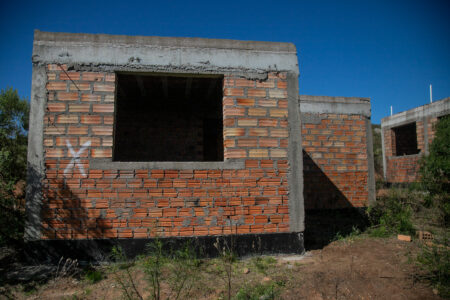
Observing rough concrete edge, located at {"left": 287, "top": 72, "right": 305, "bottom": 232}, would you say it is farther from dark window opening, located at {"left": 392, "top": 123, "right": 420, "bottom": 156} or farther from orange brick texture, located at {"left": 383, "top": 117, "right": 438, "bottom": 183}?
dark window opening, located at {"left": 392, "top": 123, "right": 420, "bottom": 156}

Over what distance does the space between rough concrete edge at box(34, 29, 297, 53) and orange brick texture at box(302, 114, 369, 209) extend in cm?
294

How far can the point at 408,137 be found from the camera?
12680 mm

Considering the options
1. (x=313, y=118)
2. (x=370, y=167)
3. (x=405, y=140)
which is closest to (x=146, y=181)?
(x=313, y=118)

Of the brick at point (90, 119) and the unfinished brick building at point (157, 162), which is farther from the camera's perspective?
the brick at point (90, 119)

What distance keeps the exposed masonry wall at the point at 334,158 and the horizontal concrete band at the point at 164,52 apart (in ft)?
9.28

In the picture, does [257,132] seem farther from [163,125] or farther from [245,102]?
[163,125]

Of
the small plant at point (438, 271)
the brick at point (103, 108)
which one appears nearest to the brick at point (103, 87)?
the brick at point (103, 108)

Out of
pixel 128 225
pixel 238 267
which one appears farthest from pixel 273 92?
pixel 128 225

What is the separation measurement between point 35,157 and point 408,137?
14.6 m

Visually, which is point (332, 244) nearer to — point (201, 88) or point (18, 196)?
point (201, 88)

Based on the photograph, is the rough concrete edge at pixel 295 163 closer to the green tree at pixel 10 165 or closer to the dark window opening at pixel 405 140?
the green tree at pixel 10 165

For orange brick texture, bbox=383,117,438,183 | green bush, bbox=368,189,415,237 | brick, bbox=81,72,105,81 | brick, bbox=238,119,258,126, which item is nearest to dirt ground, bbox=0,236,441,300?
green bush, bbox=368,189,415,237

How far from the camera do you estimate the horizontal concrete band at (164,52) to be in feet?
13.2

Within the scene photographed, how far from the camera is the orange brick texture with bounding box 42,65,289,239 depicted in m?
3.85
